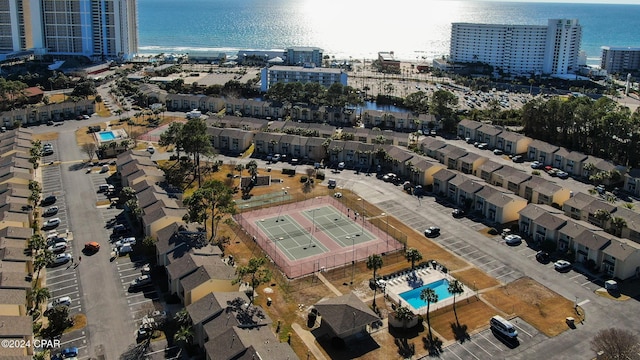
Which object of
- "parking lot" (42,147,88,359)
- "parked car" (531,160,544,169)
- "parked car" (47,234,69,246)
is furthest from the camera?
"parked car" (531,160,544,169)

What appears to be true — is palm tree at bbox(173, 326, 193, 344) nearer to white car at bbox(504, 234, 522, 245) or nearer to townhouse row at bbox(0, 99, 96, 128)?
white car at bbox(504, 234, 522, 245)

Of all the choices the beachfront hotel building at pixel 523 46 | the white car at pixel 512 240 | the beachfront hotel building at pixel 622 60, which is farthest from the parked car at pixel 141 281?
the beachfront hotel building at pixel 622 60

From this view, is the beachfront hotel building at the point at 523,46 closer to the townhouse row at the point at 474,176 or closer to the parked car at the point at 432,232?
the townhouse row at the point at 474,176

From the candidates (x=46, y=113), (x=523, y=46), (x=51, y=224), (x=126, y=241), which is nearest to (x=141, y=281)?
(x=126, y=241)

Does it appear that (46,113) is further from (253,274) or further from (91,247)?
(253,274)

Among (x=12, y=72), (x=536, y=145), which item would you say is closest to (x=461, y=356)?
→ (x=536, y=145)

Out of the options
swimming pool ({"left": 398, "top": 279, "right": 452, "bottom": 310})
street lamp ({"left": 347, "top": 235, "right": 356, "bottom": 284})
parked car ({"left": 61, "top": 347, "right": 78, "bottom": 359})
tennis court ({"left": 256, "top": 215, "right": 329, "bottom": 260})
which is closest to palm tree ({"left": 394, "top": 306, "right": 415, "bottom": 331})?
swimming pool ({"left": 398, "top": 279, "right": 452, "bottom": 310})

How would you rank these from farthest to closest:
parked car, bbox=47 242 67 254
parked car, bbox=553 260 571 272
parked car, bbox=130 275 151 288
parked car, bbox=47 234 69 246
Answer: parked car, bbox=47 234 69 246, parked car, bbox=47 242 67 254, parked car, bbox=553 260 571 272, parked car, bbox=130 275 151 288
